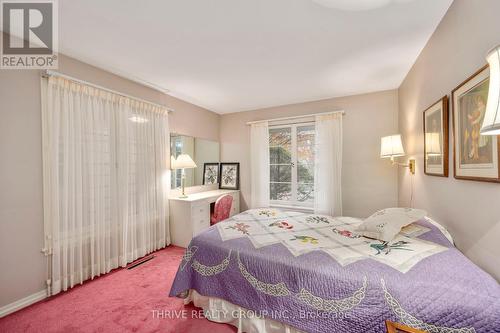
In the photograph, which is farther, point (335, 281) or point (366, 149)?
point (366, 149)

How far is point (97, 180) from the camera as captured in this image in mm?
2373

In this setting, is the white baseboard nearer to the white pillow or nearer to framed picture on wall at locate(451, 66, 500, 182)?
the white pillow

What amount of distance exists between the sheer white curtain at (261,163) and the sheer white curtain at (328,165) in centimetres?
97

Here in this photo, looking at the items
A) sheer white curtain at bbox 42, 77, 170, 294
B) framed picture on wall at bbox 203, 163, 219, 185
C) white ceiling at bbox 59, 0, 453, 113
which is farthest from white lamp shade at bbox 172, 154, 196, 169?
white ceiling at bbox 59, 0, 453, 113

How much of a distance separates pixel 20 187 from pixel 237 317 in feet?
7.63

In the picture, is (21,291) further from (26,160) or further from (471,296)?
(471,296)

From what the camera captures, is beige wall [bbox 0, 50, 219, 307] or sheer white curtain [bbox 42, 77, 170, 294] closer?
beige wall [bbox 0, 50, 219, 307]

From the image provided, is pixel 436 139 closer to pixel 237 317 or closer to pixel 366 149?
A: pixel 366 149

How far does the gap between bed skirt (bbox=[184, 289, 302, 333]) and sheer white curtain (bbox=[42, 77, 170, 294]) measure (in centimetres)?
138

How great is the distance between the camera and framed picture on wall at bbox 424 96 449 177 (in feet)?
5.21

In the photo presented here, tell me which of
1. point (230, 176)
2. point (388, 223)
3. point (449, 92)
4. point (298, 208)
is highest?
point (449, 92)

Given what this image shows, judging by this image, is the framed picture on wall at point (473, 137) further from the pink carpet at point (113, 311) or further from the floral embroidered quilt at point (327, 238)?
the pink carpet at point (113, 311)

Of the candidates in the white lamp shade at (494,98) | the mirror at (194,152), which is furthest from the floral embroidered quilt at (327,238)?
the mirror at (194,152)

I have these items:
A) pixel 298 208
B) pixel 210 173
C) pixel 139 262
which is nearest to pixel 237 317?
pixel 139 262
